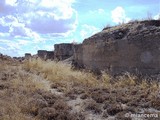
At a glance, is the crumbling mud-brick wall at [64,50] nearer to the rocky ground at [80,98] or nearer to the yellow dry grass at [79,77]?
the yellow dry grass at [79,77]

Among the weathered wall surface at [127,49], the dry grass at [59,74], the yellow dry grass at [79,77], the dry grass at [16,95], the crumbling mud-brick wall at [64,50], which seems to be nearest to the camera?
the dry grass at [16,95]

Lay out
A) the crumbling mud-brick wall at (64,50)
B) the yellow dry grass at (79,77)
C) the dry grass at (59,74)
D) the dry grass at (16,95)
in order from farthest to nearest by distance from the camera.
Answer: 1. the crumbling mud-brick wall at (64,50)
2. the dry grass at (59,74)
3. the yellow dry grass at (79,77)
4. the dry grass at (16,95)

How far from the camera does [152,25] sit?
14172mm

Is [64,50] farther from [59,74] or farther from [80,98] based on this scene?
[80,98]

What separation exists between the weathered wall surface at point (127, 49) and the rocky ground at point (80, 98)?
2.22ft

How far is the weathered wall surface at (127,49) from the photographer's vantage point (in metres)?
13.1

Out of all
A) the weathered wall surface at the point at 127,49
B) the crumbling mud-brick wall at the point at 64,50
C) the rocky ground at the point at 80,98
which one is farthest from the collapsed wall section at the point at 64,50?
the rocky ground at the point at 80,98

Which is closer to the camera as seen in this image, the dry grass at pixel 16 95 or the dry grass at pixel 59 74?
the dry grass at pixel 16 95

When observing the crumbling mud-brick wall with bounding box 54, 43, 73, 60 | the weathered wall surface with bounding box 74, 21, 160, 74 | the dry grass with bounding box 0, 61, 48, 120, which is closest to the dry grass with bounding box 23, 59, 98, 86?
the weathered wall surface with bounding box 74, 21, 160, 74

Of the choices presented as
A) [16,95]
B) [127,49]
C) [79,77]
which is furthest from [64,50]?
[16,95]

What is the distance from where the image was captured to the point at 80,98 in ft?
40.3

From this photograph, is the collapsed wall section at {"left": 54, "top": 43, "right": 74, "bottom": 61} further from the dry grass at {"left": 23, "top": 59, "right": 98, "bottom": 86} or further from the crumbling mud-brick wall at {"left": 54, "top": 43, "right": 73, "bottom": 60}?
the dry grass at {"left": 23, "top": 59, "right": 98, "bottom": 86}

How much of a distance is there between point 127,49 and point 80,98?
3.70 meters

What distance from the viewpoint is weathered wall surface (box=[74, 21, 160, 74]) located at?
517 inches
